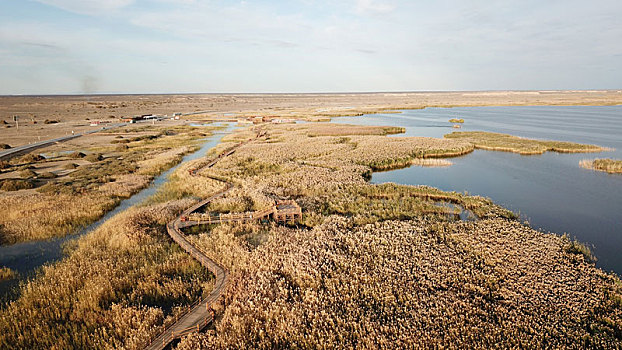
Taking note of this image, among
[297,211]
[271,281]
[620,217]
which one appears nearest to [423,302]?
[271,281]

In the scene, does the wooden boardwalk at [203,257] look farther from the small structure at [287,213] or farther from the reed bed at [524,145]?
the reed bed at [524,145]

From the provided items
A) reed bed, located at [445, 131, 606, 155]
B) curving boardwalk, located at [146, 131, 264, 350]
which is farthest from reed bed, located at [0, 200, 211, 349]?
reed bed, located at [445, 131, 606, 155]

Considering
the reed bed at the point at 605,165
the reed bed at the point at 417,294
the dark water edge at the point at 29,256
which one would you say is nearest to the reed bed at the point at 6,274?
the dark water edge at the point at 29,256

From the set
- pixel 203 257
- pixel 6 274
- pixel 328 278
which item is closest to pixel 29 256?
pixel 6 274

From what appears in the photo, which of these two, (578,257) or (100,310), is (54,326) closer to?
(100,310)

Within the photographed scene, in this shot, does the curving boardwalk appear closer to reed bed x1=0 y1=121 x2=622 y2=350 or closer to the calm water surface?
reed bed x1=0 y1=121 x2=622 y2=350

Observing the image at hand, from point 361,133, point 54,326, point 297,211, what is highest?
point 361,133

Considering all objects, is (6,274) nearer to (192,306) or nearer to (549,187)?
(192,306)
